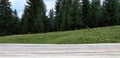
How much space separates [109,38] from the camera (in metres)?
24.2

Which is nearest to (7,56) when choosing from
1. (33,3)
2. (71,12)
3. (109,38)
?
(109,38)

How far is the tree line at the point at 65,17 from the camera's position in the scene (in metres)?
62.5

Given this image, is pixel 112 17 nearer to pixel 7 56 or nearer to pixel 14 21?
pixel 14 21

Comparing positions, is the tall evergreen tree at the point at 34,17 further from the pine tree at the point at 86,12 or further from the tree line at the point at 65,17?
the pine tree at the point at 86,12

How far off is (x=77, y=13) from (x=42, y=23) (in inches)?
303

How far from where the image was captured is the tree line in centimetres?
6253

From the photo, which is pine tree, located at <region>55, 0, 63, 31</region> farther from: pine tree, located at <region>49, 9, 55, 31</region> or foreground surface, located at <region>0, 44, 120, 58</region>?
foreground surface, located at <region>0, 44, 120, 58</region>

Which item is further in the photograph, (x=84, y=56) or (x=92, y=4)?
(x=92, y=4)

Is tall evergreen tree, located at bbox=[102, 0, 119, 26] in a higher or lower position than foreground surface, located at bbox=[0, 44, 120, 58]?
higher

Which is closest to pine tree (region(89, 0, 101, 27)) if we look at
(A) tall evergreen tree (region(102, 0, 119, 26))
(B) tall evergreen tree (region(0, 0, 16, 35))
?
(A) tall evergreen tree (region(102, 0, 119, 26))

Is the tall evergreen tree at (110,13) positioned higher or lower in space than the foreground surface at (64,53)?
higher

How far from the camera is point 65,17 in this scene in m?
63.0

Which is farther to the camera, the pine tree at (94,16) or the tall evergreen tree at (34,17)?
the tall evergreen tree at (34,17)

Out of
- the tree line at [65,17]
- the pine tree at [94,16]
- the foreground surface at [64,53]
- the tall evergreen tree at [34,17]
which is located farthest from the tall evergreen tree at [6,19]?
the foreground surface at [64,53]
